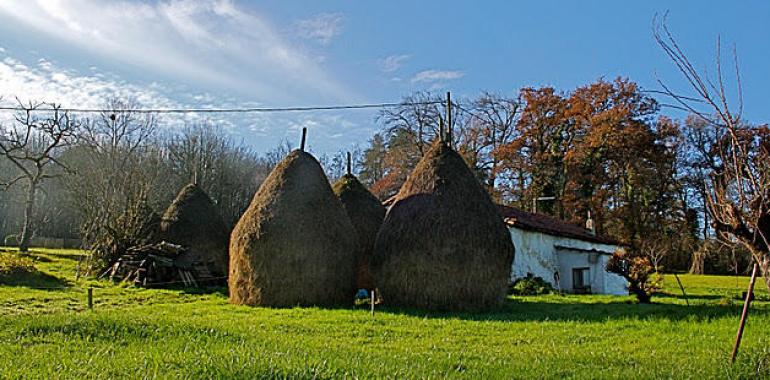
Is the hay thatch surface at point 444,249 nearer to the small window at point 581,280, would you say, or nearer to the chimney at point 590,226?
the small window at point 581,280

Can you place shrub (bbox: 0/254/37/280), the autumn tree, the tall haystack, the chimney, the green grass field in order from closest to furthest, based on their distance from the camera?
the green grass field < shrub (bbox: 0/254/37/280) < the tall haystack < the chimney < the autumn tree

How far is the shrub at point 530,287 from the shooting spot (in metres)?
21.6

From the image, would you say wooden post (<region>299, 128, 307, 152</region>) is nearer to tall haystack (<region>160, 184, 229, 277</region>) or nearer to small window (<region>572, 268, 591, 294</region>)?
tall haystack (<region>160, 184, 229, 277</region>)

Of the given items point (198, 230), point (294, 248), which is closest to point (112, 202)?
point (198, 230)

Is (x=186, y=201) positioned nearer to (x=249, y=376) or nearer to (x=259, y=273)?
(x=259, y=273)

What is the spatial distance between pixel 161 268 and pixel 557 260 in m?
16.4

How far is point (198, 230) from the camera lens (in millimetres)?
24344

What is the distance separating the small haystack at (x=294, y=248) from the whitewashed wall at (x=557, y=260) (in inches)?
355

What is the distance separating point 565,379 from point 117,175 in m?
28.2

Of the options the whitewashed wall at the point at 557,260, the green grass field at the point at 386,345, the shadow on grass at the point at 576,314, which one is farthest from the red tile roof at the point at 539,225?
the green grass field at the point at 386,345

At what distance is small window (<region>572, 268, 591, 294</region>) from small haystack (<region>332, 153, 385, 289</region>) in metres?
11.0

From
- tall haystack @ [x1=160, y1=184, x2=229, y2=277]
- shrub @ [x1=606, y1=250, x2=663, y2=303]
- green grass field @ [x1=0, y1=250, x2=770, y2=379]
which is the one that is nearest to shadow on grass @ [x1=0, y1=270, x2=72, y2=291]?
tall haystack @ [x1=160, y1=184, x2=229, y2=277]

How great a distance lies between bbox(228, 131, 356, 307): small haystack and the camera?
48.6 feet

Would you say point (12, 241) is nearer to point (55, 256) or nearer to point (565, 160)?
point (55, 256)
